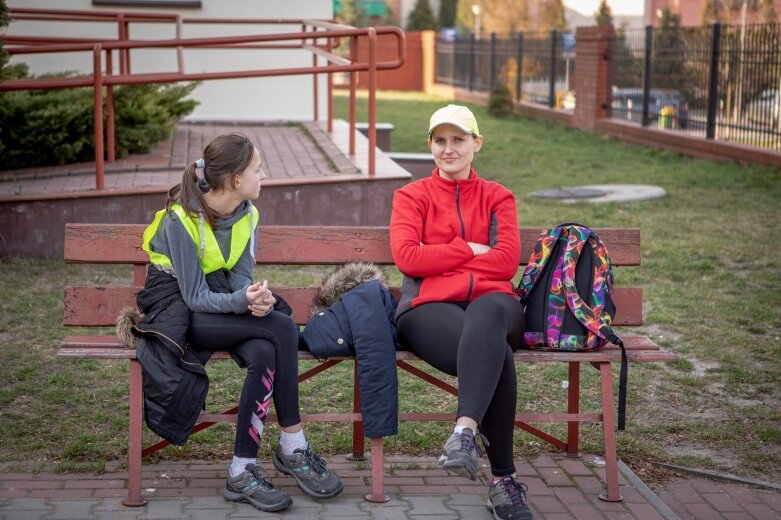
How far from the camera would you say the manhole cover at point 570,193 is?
35.0ft

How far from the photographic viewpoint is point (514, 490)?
370cm

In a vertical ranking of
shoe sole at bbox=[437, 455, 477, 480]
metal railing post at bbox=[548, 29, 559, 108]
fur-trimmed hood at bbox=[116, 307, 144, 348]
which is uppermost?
metal railing post at bbox=[548, 29, 559, 108]

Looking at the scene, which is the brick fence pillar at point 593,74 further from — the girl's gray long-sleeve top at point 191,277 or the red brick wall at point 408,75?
the girl's gray long-sleeve top at point 191,277

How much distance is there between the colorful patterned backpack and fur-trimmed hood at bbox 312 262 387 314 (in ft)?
1.93

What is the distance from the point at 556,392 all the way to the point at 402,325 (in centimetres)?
145

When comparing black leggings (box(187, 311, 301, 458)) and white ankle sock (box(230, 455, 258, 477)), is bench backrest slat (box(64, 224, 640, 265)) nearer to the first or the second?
black leggings (box(187, 311, 301, 458))

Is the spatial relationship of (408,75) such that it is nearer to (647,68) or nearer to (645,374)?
(647,68)

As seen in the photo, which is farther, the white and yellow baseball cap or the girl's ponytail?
the white and yellow baseball cap

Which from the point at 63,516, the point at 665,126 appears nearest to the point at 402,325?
the point at 63,516

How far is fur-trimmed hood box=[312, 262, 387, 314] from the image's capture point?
4148 mm

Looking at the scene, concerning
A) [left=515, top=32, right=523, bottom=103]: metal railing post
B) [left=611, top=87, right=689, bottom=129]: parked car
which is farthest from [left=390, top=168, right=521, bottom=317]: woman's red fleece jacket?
[left=515, top=32, right=523, bottom=103]: metal railing post

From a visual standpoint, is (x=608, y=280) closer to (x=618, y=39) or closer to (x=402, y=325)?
(x=402, y=325)

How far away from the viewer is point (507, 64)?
23609mm

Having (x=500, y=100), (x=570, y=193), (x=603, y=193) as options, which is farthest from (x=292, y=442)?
(x=500, y=100)
